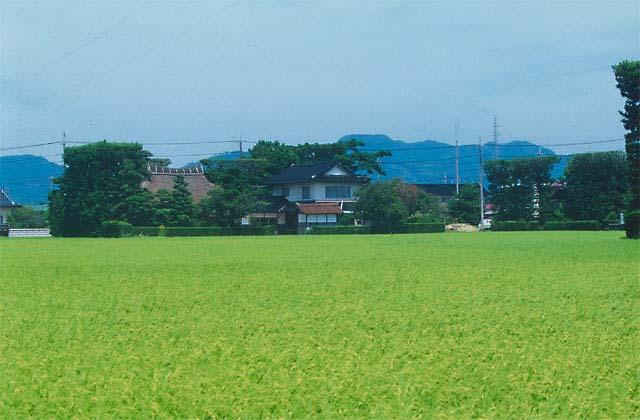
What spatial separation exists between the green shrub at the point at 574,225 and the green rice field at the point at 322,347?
4180 centimetres

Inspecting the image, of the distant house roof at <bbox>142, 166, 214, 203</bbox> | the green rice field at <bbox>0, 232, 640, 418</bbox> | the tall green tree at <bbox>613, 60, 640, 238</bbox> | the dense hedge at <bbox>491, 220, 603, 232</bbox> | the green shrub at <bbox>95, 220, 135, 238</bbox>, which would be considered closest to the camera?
the green rice field at <bbox>0, 232, 640, 418</bbox>

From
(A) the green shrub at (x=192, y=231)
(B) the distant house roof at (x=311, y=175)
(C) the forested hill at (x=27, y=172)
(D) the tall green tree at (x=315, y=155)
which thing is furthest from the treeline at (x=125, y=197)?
(C) the forested hill at (x=27, y=172)

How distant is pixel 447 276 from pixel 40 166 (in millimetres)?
184575

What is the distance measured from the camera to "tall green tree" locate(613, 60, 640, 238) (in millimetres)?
35938

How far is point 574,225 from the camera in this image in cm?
5709

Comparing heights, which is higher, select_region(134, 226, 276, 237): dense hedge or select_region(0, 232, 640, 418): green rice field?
select_region(134, 226, 276, 237): dense hedge

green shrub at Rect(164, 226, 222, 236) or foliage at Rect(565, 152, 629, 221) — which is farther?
foliage at Rect(565, 152, 629, 221)

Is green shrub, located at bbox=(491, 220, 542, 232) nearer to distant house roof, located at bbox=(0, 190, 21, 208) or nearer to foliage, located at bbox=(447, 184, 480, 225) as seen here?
foliage, located at bbox=(447, 184, 480, 225)

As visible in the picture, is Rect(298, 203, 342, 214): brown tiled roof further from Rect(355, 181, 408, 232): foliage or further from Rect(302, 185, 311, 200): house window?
Rect(355, 181, 408, 232): foliage

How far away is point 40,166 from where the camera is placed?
189000 millimetres

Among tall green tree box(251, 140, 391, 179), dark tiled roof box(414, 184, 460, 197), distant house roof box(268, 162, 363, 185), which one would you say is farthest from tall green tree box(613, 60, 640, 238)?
dark tiled roof box(414, 184, 460, 197)

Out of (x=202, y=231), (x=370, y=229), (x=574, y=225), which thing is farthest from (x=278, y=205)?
(x=574, y=225)

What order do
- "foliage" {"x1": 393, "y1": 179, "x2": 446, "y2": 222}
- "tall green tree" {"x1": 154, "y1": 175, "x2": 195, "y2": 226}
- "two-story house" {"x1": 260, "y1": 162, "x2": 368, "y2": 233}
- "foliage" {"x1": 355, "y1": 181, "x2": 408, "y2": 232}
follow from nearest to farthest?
"tall green tree" {"x1": 154, "y1": 175, "x2": 195, "y2": 226}
"foliage" {"x1": 355, "y1": 181, "x2": 408, "y2": 232}
"foliage" {"x1": 393, "y1": 179, "x2": 446, "y2": 222}
"two-story house" {"x1": 260, "y1": 162, "x2": 368, "y2": 233}

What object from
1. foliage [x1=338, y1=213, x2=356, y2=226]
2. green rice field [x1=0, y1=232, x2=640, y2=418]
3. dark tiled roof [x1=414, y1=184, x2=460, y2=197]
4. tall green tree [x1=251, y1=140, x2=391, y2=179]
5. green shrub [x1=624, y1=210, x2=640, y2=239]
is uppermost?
tall green tree [x1=251, y1=140, x2=391, y2=179]
